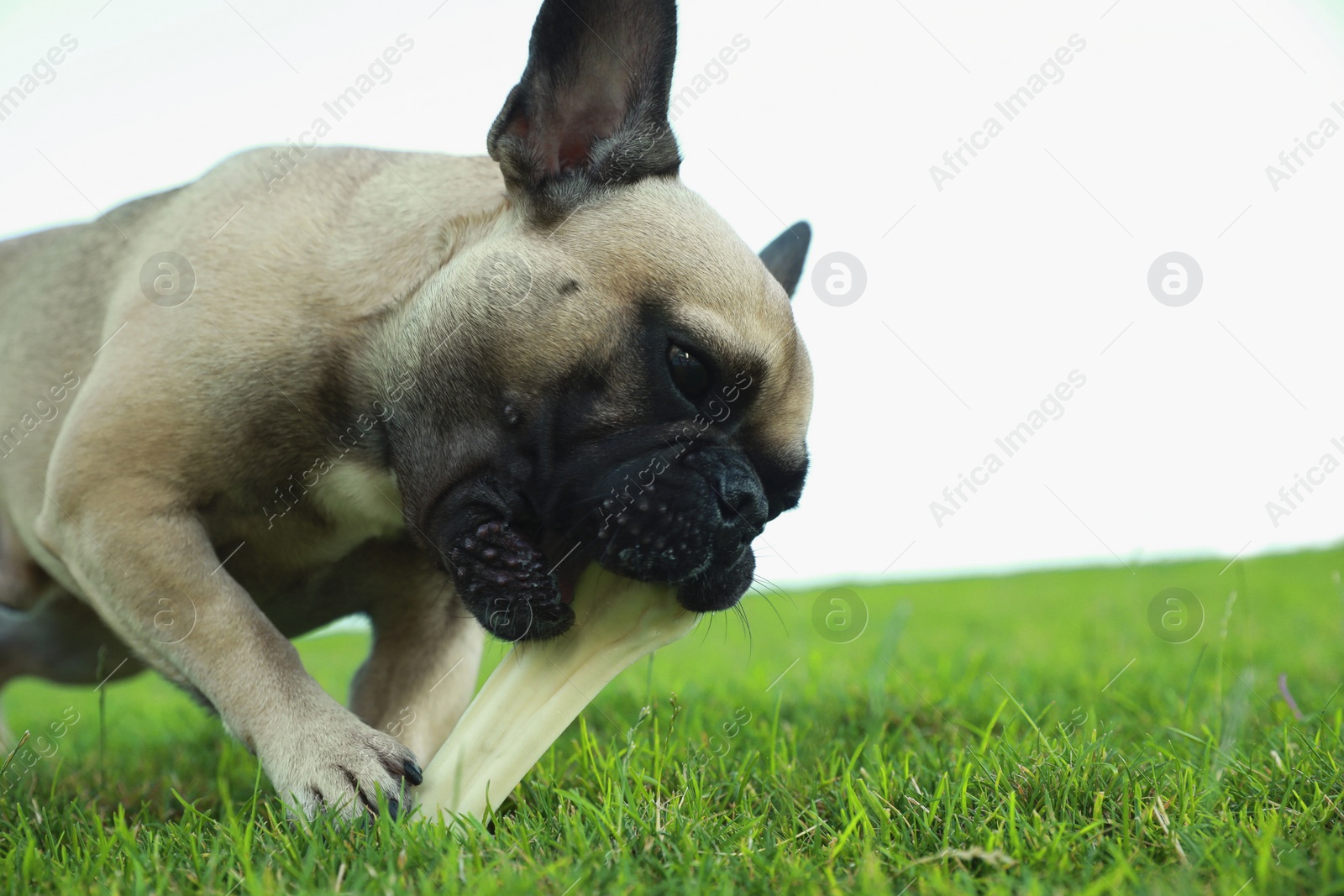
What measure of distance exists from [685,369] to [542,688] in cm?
107

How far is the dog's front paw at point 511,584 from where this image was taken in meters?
3.07

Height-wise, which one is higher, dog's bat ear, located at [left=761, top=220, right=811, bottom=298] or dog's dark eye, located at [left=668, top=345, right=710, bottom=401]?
dog's bat ear, located at [left=761, top=220, right=811, bottom=298]

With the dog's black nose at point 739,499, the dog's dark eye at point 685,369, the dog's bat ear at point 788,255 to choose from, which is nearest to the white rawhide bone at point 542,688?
the dog's black nose at point 739,499

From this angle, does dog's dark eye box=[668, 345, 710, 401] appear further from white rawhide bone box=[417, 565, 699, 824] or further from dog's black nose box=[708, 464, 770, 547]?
white rawhide bone box=[417, 565, 699, 824]

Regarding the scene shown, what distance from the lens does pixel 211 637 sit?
303 cm

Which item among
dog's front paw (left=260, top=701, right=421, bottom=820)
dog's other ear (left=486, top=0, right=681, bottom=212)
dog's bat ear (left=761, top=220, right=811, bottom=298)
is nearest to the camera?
dog's front paw (left=260, top=701, right=421, bottom=820)

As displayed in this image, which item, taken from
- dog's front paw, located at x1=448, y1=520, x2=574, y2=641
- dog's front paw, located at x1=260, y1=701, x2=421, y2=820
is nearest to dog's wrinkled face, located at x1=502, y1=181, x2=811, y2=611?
dog's front paw, located at x1=448, y1=520, x2=574, y2=641

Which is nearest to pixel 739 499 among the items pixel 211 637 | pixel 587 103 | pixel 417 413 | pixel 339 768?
pixel 417 413

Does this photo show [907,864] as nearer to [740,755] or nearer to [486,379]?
[740,755]

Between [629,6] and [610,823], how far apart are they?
8.49ft

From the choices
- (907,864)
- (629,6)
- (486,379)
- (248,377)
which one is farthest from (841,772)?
(629,6)

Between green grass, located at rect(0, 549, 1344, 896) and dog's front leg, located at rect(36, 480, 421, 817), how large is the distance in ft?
0.61

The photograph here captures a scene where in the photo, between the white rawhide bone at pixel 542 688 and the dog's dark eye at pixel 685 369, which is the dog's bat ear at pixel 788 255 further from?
the white rawhide bone at pixel 542 688

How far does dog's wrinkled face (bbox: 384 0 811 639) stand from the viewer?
3.04 metres
